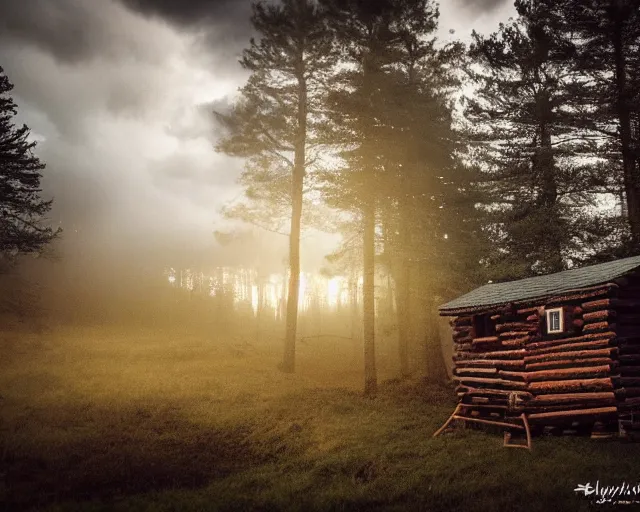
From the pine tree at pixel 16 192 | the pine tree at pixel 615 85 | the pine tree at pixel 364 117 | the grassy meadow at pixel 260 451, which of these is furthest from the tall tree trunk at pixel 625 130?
the pine tree at pixel 16 192

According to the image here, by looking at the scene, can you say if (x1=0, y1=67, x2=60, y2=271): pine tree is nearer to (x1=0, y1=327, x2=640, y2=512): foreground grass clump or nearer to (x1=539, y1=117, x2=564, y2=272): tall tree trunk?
(x1=0, y1=327, x2=640, y2=512): foreground grass clump

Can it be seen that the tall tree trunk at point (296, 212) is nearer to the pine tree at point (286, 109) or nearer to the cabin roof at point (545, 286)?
the pine tree at point (286, 109)

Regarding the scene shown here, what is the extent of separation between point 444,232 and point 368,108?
7.34 metres

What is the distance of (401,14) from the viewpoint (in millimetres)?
18438

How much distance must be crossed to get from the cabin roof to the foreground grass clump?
3.82 metres

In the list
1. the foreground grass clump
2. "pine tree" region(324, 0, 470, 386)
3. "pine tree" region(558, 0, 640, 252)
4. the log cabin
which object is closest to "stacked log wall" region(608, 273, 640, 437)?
the log cabin

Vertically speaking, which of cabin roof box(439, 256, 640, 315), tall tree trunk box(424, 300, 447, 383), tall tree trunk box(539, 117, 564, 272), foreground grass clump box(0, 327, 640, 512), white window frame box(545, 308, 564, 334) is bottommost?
foreground grass clump box(0, 327, 640, 512)

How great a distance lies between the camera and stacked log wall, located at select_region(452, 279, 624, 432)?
34.0 ft

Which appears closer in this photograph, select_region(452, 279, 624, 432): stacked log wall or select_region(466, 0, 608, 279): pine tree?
select_region(452, 279, 624, 432): stacked log wall

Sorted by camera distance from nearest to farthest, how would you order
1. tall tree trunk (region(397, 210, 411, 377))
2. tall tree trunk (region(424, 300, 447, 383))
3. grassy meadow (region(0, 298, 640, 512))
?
grassy meadow (region(0, 298, 640, 512))
tall tree trunk (region(424, 300, 447, 383))
tall tree trunk (region(397, 210, 411, 377))

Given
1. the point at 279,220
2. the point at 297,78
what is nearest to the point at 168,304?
the point at 279,220

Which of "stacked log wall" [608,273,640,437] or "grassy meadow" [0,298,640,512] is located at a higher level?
"stacked log wall" [608,273,640,437]
